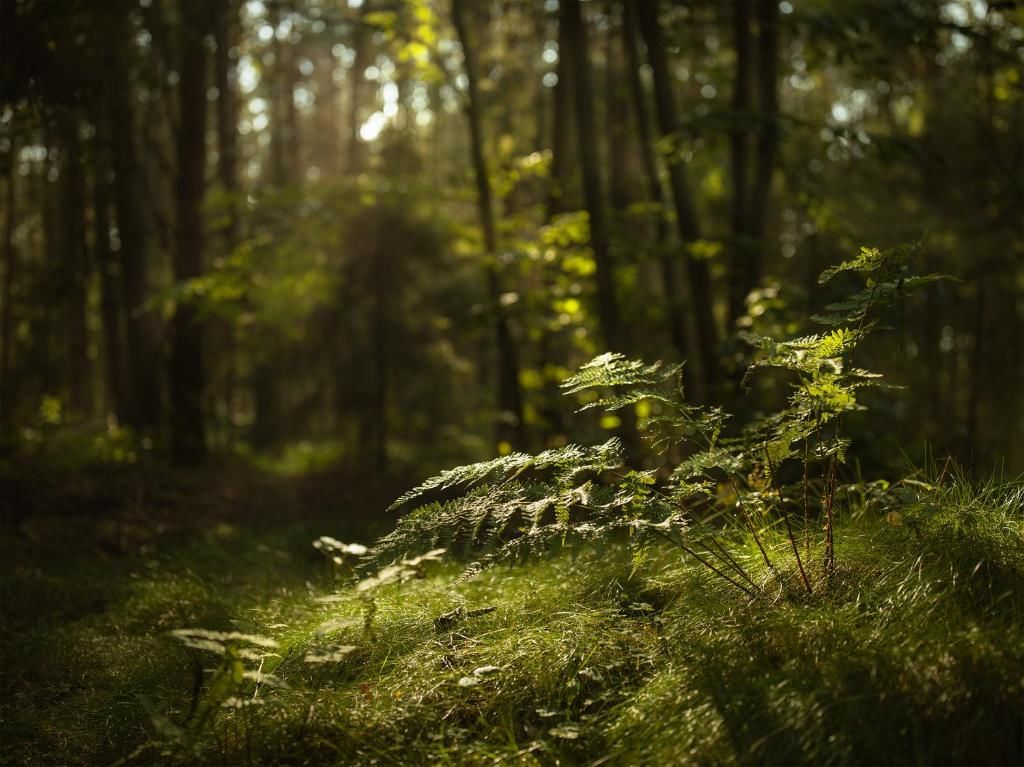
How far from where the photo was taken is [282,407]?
16641mm

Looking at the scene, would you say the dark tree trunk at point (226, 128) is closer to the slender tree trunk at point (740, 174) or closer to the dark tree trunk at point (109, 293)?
the dark tree trunk at point (109, 293)

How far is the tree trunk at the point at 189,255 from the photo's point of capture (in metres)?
11.2

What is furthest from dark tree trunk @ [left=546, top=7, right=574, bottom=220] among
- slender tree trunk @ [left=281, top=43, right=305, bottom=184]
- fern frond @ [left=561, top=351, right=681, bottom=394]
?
slender tree trunk @ [left=281, top=43, right=305, bottom=184]

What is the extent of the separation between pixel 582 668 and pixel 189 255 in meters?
9.64

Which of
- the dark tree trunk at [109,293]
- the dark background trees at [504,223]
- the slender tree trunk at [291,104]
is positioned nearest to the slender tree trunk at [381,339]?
the dark background trees at [504,223]

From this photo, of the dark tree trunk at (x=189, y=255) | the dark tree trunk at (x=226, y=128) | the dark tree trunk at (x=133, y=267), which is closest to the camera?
the dark tree trunk at (x=133, y=267)

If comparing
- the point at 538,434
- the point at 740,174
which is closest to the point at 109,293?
the point at 538,434

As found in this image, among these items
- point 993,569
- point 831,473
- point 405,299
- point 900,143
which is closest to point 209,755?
point 831,473

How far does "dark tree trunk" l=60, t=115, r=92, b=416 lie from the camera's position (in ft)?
24.2

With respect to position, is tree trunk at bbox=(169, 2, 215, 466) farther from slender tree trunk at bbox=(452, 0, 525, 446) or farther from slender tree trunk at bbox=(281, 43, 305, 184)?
slender tree trunk at bbox=(281, 43, 305, 184)

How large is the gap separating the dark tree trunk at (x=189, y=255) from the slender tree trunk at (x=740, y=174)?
22.7ft

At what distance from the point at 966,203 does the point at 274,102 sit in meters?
17.6

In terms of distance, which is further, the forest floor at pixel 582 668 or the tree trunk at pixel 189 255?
the tree trunk at pixel 189 255

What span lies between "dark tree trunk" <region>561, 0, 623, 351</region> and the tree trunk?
5.96m
